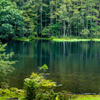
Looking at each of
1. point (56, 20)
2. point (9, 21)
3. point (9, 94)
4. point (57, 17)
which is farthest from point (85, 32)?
point (9, 94)

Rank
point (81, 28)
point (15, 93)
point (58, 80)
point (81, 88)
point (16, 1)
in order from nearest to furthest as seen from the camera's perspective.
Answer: point (15, 93) → point (81, 88) → point (58, 80) → point (16, 1) → point (81, 28)

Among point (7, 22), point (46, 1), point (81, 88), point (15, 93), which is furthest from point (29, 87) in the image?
Result: point (46, 1)

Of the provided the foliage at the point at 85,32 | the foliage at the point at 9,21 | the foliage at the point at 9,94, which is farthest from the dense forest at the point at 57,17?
the foliage at the point at 9,94

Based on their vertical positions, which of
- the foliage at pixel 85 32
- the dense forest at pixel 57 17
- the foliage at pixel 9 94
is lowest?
the foliage at pixel 9 94

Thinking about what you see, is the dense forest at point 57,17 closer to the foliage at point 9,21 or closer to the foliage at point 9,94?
the foliage at point 9,21

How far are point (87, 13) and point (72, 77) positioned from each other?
66856mm

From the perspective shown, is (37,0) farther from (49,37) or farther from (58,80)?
(58,80)

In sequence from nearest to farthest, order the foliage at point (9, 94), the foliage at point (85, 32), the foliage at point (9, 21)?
the foliage at point (9, 94), the foliage at point (9, 21), the foliage at point (85, 32)

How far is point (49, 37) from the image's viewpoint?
7875 cm

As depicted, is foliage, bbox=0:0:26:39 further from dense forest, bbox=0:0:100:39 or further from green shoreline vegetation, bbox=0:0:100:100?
dense forest, bbox=0:0:100:39

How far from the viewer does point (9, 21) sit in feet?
208

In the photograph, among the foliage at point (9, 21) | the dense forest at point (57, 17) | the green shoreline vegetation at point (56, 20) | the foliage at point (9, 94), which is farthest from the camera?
the dense forest at point (57, 17)

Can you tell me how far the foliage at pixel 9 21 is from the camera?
59969 millimetres

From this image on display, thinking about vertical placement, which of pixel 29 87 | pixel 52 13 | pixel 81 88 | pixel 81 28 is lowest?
pixel 81 88
